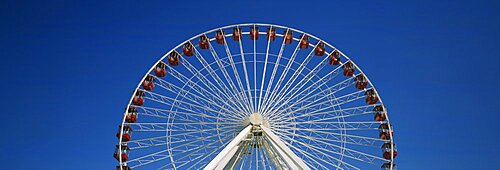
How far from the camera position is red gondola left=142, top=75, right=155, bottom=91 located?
35.0m

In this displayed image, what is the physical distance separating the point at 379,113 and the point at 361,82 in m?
2.32

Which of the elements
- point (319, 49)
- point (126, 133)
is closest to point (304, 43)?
point (319, 49)

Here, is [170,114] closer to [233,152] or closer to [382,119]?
[233,152]

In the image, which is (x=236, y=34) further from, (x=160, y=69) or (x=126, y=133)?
(x=126, y=133)

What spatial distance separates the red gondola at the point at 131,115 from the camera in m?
34.0

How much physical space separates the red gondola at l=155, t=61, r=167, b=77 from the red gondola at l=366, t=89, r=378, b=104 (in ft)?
43.1

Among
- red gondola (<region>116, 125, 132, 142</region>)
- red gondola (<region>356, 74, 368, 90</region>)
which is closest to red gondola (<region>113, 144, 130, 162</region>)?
red gondola (<region>116, 125, 132, 142</region>)

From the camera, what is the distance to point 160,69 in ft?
117

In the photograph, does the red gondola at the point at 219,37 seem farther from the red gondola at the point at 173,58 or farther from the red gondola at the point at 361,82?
the red gondola at the point at 361,82

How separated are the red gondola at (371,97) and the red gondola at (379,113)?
46cm

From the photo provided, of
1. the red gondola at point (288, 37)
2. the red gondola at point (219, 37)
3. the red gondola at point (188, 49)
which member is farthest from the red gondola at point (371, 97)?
the red gondola at point (188, 49)

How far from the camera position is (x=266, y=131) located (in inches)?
1297

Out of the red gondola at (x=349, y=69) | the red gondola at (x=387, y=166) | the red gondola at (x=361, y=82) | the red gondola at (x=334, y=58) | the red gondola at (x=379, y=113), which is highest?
the red gondola at (x=334, y=58)

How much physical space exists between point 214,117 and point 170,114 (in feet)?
8.59
